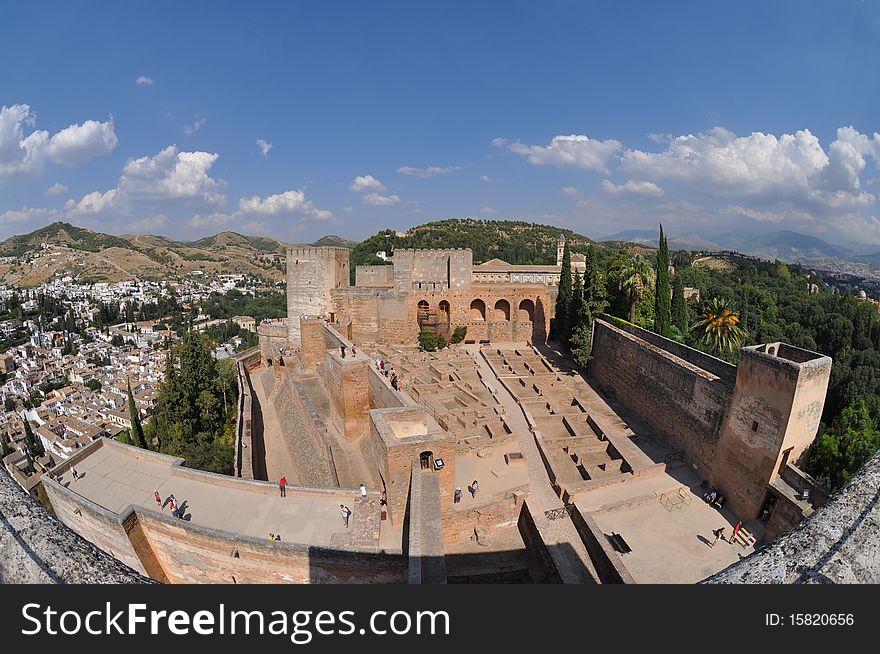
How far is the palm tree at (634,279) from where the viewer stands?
20469mm

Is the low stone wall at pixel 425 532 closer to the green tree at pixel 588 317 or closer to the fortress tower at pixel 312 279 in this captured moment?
the green tree at pixel 588 317

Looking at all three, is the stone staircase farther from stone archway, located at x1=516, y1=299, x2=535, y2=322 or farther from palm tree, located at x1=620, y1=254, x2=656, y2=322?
stone archway, located at x1=516, y1=299, x2=535, y2=322

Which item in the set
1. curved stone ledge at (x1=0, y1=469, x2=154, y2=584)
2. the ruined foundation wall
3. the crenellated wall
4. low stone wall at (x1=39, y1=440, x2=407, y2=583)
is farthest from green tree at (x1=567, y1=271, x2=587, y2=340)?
curved stone ledge at (x1=0, y1=469, x2=154, y2=584)

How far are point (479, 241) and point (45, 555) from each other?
72.4 meters

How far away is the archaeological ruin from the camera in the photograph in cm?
750

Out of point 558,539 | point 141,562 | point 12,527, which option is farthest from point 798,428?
point 141,562

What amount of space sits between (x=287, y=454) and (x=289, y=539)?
775cm

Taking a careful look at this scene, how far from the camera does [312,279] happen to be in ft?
72.3

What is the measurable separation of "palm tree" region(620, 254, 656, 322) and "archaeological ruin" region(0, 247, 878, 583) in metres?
2.14

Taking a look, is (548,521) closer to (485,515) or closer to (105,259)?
(485,515)

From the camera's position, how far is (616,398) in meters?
18.0

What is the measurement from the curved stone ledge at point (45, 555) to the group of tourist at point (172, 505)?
7.01 meters

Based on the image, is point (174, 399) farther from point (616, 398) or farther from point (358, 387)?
point (616, 398)

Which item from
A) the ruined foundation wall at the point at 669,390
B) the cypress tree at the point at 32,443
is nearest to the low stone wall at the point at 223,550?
the ruined foundation wall at the point at 669,390
